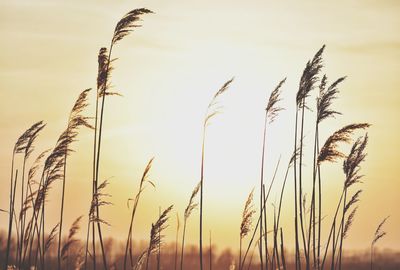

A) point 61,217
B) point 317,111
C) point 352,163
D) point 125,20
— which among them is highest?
point 125,20

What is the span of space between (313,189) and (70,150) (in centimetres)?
237

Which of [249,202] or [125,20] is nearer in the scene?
[125,20]

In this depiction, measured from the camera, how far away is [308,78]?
21.5ft

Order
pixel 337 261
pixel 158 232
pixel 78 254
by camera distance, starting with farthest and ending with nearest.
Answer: pixel 78 254, pixel 337 261, pixel 158 232

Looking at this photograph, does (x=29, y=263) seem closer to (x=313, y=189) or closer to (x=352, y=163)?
(x=313, y=189)

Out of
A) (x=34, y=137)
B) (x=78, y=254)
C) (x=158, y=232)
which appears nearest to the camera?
(x=158, y=232)

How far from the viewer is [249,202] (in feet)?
23.9

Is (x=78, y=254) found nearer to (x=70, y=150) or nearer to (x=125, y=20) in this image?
(x=70, y=150)

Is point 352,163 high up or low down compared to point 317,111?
down

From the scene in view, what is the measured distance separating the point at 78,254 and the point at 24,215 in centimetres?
98

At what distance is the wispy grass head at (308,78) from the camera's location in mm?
6539

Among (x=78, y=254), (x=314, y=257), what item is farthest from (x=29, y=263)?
(x=314, y=257)

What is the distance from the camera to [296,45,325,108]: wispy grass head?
257 inches

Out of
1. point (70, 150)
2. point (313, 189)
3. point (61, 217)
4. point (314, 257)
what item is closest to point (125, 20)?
point (70, 150)
